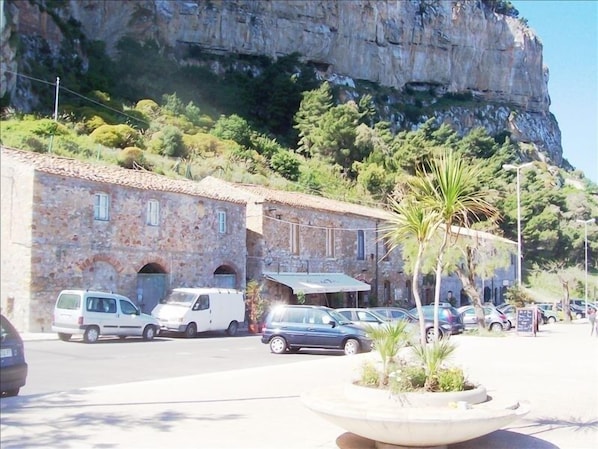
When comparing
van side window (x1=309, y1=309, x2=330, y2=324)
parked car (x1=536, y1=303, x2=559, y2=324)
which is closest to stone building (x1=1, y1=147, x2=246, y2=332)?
van side window (x1=309, y1=309, x2=330, y2=324)

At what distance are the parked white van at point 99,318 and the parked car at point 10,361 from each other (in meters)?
5.44

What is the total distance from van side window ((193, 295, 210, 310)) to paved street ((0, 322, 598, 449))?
957 cm

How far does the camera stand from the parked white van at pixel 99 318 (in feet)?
36.7

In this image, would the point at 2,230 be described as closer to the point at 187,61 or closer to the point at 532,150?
the point at 187,61

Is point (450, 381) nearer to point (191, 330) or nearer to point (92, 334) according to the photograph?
point (92, 334)

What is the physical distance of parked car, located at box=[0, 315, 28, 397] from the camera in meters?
4.29

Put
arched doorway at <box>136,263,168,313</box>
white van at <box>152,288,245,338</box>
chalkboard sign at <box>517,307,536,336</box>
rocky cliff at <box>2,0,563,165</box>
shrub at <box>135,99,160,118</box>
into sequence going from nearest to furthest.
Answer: white van at <box>152,288,245,338</box>
arched doorway at <box>136,263,168,313</box>
chalkboard sign at <box>517,307,536,336</box>
shrub at <box>135,99,160,118</box>
rocky cliff at <box>2,0,563,165</box>

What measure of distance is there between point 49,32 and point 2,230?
1699 cm

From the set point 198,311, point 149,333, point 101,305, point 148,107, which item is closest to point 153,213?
point 198,311

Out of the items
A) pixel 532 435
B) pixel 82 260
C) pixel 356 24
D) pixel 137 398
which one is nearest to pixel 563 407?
pixel 532 435

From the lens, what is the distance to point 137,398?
8891 millimetres

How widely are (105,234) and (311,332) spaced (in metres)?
6.38

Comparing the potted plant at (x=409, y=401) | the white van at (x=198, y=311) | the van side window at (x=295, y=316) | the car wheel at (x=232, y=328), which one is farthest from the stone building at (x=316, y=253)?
the potted plant at (x=409, y=401)

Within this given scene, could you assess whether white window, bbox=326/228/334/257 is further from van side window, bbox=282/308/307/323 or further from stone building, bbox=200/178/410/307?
van side window, bbox=282/308/307/323
